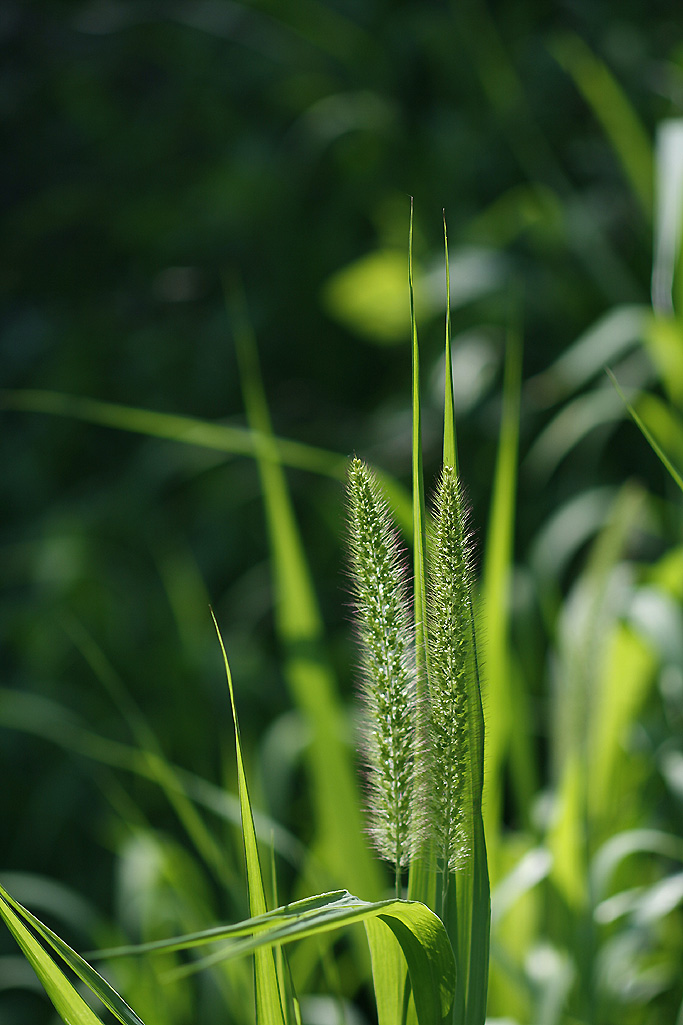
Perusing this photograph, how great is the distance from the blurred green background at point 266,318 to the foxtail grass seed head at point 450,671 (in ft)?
1.64

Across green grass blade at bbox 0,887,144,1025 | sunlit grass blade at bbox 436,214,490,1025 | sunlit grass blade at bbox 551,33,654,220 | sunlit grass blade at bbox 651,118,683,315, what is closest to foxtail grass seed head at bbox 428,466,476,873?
sunlit grass blade at bbox 436,214,490,1025

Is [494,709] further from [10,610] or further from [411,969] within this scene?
[10,610]

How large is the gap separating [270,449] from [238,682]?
23.0 inches

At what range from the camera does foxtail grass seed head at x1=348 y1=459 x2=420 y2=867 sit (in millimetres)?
254

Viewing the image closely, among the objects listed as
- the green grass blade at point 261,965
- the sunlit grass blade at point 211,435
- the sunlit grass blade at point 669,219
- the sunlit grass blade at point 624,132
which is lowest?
the green grass blade at point 261,965

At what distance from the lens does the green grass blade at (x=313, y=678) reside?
1.67ft

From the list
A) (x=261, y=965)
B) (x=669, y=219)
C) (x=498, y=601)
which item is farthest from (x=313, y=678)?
(x=669, y=219)

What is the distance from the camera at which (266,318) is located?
4.45ft

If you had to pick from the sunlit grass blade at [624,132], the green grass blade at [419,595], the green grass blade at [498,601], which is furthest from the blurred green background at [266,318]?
the green grass blade at [419,595]

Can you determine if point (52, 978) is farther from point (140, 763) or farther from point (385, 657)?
point (140, 763)

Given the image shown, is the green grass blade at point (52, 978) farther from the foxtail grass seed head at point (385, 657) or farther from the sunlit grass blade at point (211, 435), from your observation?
the sunlit grass blade at point (211, 435)

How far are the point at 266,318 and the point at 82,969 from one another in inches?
47.6

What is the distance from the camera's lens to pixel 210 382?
132 centimetres

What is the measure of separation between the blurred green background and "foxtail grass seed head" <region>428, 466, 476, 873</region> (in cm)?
50
